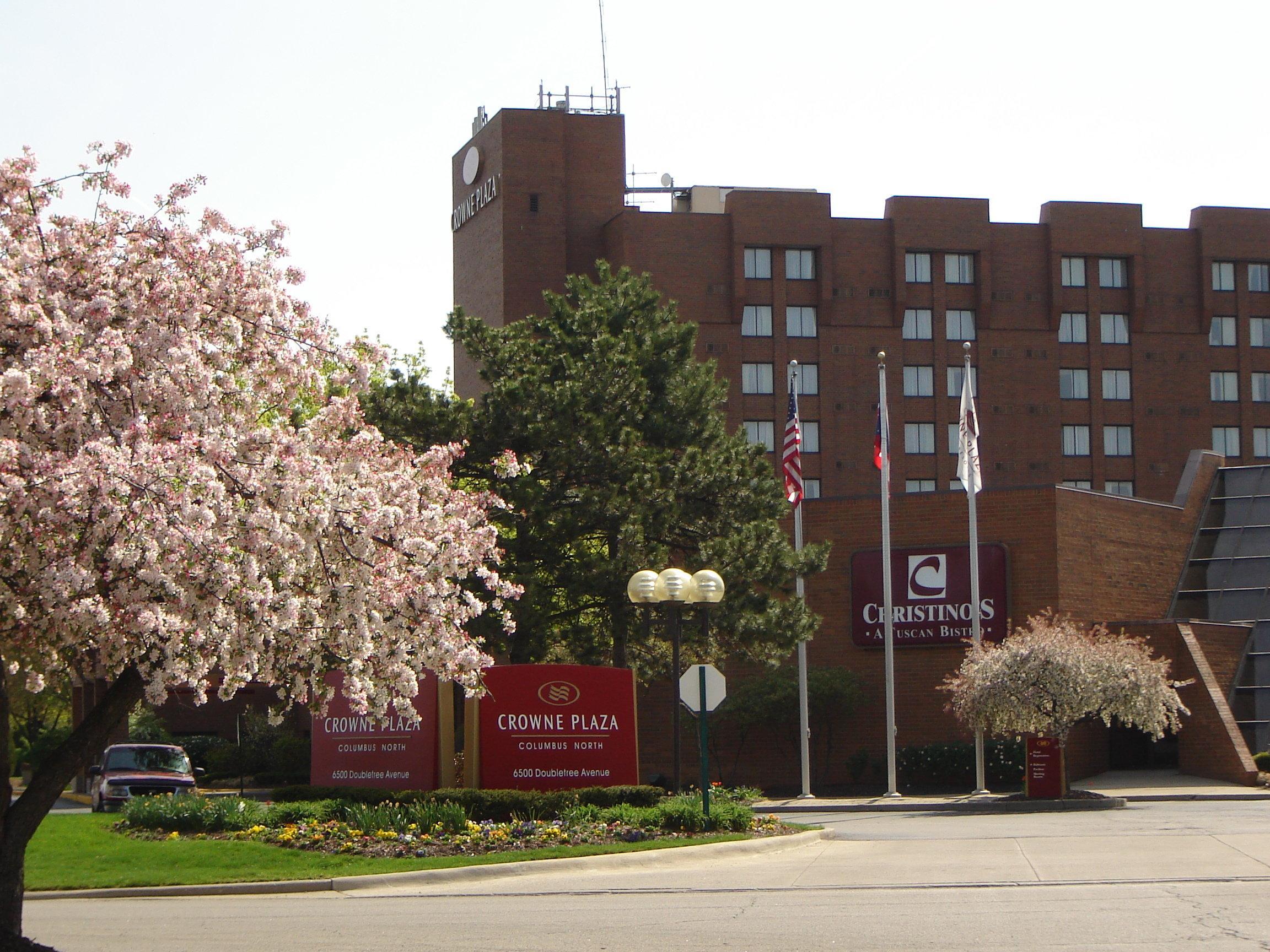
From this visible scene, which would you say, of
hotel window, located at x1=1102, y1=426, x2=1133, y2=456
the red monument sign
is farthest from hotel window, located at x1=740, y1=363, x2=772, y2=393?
the red monument sign

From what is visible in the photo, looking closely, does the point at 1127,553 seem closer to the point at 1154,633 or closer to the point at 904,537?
the point at 1154,633

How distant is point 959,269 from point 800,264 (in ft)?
27.0

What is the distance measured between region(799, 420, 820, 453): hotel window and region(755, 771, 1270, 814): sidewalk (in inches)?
1388

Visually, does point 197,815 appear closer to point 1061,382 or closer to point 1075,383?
point 1061,382

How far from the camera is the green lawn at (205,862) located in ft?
58.7

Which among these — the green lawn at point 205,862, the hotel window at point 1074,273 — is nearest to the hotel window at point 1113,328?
the hotel window at point 1074,273

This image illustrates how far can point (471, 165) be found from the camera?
2953 inches

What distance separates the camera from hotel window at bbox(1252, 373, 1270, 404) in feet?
252

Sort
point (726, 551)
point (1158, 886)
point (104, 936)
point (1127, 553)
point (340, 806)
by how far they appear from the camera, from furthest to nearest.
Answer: point (1127, 553)
point (726, 551)
point (340, 806)
point (1158, 886)
point (104, 936)

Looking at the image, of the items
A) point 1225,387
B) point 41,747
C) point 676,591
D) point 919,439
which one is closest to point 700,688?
point 676,591

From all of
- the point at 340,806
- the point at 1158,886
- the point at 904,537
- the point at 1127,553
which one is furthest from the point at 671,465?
the point at 1158,886

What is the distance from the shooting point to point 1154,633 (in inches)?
1492

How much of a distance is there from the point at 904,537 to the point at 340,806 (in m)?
20.9

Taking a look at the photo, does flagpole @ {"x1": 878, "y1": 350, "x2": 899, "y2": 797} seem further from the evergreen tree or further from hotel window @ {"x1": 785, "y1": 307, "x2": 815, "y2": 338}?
hotel window @ {"x1": 785, "y1": 307, "x2": 815, "y2": 338}
